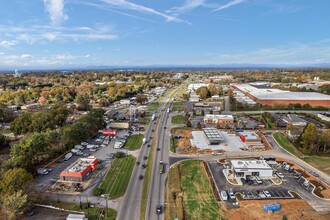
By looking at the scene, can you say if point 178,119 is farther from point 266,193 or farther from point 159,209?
point 159,209

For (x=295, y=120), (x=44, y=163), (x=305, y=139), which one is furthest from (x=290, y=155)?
A: (x=44, y=163)

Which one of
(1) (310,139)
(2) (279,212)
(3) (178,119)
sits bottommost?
(2) (279,212)

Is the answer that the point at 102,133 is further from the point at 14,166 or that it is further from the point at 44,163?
the point at 14,166

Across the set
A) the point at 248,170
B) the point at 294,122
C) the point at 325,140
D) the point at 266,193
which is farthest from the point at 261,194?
the point at 294,122

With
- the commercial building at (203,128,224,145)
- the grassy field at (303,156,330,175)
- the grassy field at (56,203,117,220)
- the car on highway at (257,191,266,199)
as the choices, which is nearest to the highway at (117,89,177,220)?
the grassy field at (56,203,117,220)

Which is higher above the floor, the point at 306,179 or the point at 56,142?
the point at 56,142

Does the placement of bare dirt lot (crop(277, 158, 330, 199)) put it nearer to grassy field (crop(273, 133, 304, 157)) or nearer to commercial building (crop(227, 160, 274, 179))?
commercial building (crop(227, 160, 274, 179))

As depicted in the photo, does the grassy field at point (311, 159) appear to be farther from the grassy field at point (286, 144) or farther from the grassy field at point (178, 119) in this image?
the grassy field at point (178, 119)
